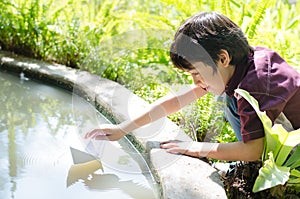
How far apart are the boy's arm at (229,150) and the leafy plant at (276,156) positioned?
1.6 inches

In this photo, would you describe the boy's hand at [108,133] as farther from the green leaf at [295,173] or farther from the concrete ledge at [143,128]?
the green leaf at [295,173]

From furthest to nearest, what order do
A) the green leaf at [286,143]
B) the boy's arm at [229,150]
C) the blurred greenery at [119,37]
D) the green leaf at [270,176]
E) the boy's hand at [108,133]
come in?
the blurred greenery at [119,37], the boy's hand at [108,133], the boy's arm at [229,150], the green leaf at [286,143], the green leaf at [270,176]

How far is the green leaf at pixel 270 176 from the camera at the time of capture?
192 cm

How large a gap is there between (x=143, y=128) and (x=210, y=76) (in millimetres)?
653

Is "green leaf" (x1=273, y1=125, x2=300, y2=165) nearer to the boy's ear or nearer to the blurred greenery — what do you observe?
the boy's ear

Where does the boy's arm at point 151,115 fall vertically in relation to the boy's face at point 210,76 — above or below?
below

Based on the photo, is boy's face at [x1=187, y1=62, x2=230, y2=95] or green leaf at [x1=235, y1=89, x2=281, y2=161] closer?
green leaf at [x1=235, y1=89, x2=281, y2=161]

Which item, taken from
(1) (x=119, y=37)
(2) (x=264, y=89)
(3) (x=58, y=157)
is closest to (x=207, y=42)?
(2) (x=264, y=89)

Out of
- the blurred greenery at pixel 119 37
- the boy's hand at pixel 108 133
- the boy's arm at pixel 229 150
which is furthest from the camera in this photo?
the blurred greenery at pixel 119 37

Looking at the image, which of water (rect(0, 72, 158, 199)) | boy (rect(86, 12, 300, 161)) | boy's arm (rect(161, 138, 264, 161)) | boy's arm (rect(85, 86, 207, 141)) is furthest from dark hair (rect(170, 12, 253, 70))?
water (rect(0, 72, 158, 199))

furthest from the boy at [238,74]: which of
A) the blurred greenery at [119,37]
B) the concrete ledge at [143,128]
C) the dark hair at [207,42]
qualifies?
the blurred greenery at [119,37]

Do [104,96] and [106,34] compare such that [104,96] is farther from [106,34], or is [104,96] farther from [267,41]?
[267,41]

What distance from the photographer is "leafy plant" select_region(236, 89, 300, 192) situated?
1954mm

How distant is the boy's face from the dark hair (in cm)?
3
